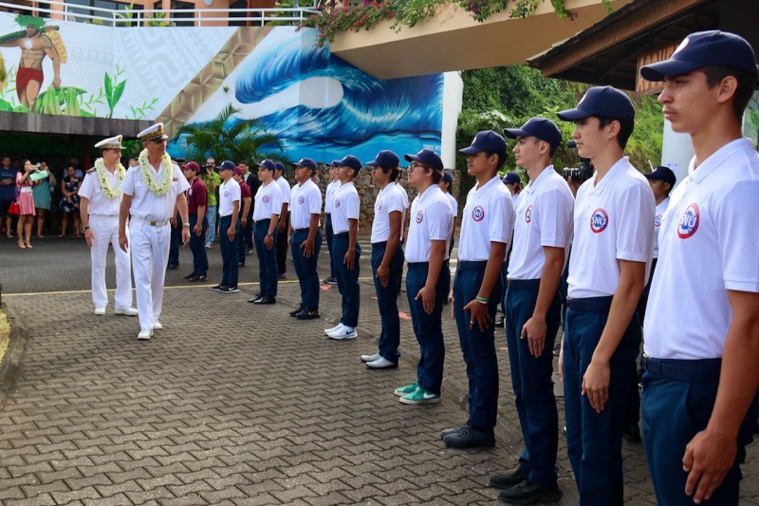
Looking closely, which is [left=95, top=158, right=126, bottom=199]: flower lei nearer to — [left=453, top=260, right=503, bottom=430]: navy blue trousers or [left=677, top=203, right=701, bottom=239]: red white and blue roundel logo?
[left=453, top=260, right=503, bottom=430]: navy blue trousers

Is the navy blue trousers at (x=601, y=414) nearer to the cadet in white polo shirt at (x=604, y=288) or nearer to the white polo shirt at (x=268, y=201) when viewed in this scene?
the cadet in white polo shirt at (x=604, y=288)

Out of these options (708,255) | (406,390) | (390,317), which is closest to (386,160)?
(390,317)

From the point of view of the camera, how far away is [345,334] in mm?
8867

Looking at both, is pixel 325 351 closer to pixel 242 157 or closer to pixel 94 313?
pixel 94 313

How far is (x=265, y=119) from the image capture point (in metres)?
23.2

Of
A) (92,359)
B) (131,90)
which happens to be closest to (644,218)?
(92,359)

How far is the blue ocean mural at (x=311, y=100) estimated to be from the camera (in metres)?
23.0

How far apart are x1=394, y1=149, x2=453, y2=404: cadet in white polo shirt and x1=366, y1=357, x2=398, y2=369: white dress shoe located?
2.98ft

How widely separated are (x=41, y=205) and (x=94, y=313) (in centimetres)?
1134

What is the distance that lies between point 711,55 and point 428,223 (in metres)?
3.82

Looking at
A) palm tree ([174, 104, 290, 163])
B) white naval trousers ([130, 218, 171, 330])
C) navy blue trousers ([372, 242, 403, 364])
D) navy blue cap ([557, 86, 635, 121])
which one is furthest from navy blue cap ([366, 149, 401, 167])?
palm tree ([174, 104, 290, 163])

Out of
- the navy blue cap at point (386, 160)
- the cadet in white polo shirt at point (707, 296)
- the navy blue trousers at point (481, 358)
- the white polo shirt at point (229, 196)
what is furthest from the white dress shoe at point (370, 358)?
the cadet in white polo shirt at point (707, 296)

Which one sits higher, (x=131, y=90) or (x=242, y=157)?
(x=131, y=90)

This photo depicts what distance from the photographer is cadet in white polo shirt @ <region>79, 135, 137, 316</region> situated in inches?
385
